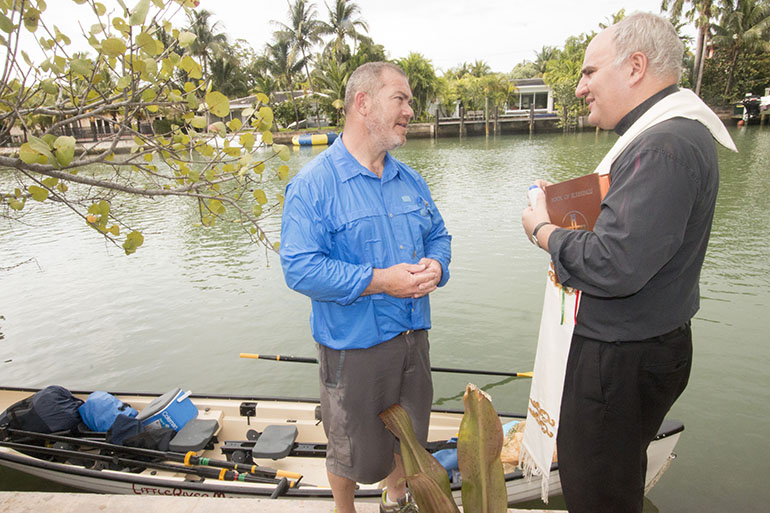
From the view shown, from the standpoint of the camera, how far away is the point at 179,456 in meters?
3.75

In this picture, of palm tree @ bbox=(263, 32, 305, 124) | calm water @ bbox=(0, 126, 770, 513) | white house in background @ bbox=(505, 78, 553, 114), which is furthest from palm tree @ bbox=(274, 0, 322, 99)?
calm water @ bbox=(0, 126, 770, 513)

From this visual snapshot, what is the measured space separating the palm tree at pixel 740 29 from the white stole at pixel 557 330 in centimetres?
4991

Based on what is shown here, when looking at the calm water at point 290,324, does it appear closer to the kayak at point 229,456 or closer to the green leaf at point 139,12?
the kayak at point 229,456

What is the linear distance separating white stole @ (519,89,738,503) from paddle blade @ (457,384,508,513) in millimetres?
328

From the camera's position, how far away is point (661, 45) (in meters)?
1.64

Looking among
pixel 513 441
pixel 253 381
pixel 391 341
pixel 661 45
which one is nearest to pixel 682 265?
pixel 661 45

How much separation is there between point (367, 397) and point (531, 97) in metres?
61.7

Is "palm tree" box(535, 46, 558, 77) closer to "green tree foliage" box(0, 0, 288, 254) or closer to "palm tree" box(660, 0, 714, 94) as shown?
"palm tree" box(660, 0, 714, 94)

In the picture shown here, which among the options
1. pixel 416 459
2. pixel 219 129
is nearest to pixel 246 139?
pixel 219 129

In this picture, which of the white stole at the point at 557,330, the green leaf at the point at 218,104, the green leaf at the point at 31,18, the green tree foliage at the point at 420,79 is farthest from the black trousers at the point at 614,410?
the green tree foliage at the point at 420,79

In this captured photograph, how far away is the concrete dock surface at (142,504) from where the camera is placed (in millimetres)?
2240

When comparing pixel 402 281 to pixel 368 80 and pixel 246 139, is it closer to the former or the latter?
pixel 368 80

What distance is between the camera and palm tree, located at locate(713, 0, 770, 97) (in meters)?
38.8

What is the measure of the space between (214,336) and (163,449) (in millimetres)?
4096
